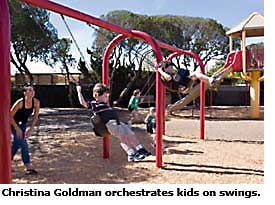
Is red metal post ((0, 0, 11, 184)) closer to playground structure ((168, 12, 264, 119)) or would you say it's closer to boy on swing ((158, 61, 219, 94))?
boy on swing ((158, 61, 219, 94))

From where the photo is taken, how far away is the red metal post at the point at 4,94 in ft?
8.66

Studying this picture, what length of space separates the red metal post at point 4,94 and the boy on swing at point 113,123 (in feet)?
5.25

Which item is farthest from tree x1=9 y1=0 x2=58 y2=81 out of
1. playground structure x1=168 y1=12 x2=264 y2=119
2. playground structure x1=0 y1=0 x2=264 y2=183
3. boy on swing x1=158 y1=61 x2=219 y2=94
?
boy on swing x1=158 y1=61 x2=219 y2=94

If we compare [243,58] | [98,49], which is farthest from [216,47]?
[243,58]

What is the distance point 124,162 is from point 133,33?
1993 mm

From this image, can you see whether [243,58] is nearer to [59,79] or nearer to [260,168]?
[260,168]

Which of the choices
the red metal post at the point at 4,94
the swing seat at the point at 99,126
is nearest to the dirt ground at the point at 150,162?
the swing seat at the point at 99,126

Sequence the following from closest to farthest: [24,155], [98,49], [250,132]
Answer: [24,155] < [250,132] < [98,49]

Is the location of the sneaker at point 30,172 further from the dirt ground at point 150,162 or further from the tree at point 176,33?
the tree at point 176,33

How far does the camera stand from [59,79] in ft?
83.1

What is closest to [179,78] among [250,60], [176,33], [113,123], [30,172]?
[113,123]

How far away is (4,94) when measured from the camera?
8.71 feet

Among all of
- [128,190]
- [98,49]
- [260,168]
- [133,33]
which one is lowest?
[260,168]

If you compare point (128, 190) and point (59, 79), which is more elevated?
point (59, 79)
